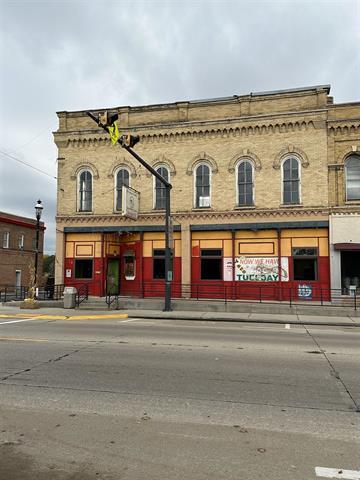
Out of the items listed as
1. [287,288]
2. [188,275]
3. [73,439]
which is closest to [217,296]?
[188,275]

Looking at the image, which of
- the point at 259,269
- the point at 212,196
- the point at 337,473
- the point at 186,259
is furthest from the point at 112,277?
the point at 337,473

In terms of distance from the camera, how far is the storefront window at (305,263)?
66.0ft

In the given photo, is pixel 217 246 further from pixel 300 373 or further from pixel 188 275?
pixel 300 373

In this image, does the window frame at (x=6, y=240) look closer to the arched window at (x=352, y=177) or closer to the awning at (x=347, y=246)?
the awning at (x=347, y=246)

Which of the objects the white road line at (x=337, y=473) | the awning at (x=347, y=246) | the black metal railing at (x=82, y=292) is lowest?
the white road line at (x=337, y=473)

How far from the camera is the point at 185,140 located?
22188mm

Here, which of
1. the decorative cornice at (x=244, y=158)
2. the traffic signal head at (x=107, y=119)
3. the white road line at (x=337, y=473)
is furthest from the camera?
the decorative cornice at (x=244, y=158)

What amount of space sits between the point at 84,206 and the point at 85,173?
79.1 inches

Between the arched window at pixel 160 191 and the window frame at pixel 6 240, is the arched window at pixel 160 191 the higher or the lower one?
the higher one

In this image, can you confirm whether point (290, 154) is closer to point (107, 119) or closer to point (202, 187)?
point (202, 187)

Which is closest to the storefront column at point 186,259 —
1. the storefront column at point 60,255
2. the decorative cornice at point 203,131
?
the decorative cornice at point 203,131

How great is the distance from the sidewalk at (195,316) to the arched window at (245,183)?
642cm

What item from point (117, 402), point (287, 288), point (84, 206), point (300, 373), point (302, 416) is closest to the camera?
point (302, 416)

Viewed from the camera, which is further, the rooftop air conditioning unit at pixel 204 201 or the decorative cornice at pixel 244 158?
the rooftop air conditioning unit at pixel 204 201
